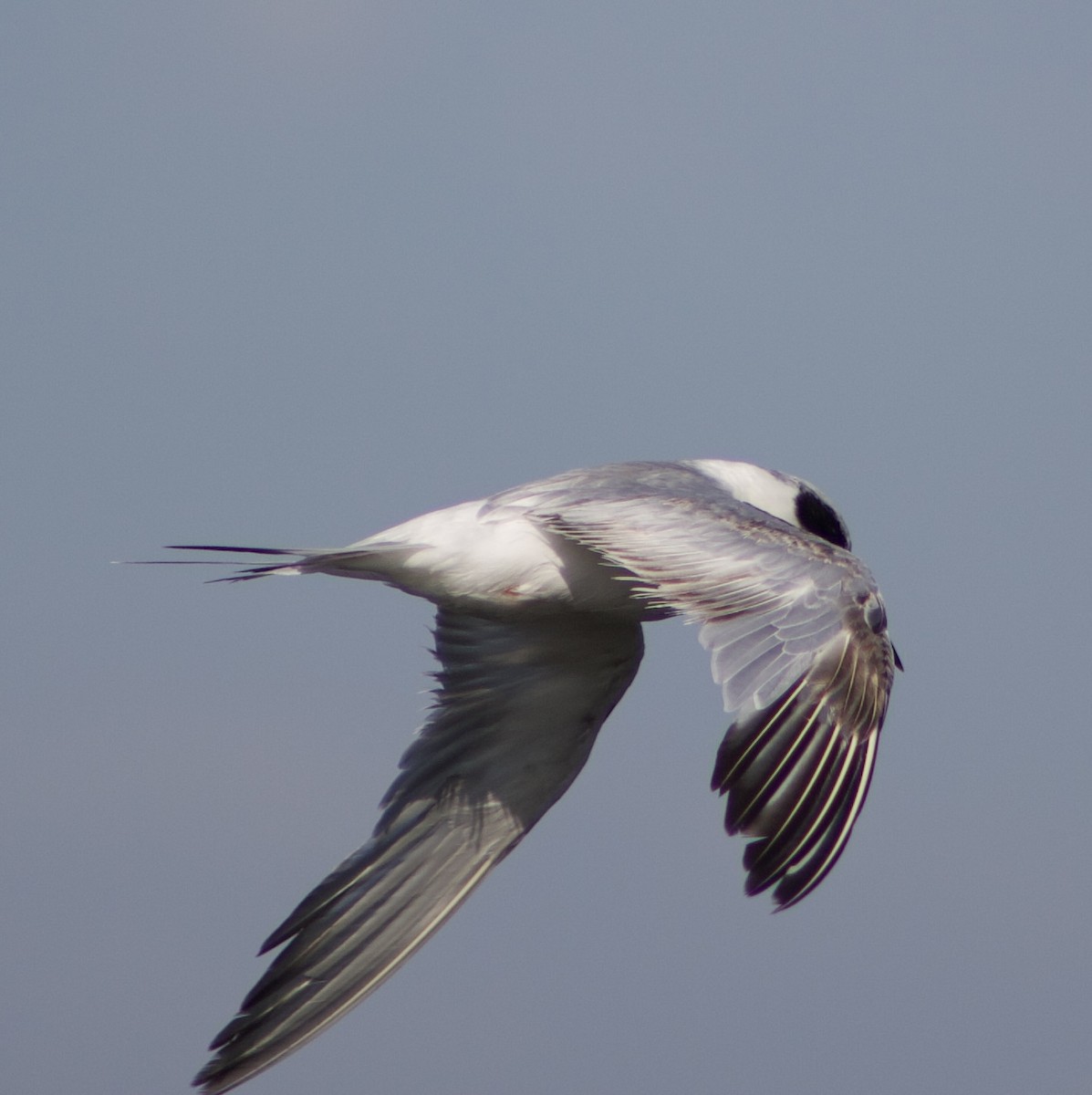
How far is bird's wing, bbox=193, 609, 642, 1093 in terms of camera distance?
7.06m

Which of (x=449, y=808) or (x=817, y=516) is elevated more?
(x=817, y=516)

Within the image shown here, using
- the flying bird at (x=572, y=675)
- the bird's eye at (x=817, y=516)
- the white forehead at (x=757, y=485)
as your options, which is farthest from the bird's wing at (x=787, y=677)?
the bird's eye at (x=817, y=516)

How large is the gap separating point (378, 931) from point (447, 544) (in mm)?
1742

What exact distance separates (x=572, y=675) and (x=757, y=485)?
4.30ft

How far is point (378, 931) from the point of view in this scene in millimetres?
7242

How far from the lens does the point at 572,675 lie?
26.3ft

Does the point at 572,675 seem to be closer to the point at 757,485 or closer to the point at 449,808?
the point at 449,808

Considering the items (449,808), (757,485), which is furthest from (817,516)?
(449,808)

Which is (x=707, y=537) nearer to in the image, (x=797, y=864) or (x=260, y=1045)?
(x=797, y=864)

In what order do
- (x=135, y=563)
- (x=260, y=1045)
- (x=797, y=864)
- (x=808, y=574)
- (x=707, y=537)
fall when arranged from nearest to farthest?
(x=797, y=864) → (x=808, y=574) → (x=707, y=537) → (x=135, y=563) → (x=260, y=1045)

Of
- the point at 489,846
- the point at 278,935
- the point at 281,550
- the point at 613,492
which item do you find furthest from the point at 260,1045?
the point at 613,492

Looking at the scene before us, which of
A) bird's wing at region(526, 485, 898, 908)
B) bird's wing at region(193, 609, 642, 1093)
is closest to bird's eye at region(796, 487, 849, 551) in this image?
bird's wing at region(193, 609, 642, 1093)

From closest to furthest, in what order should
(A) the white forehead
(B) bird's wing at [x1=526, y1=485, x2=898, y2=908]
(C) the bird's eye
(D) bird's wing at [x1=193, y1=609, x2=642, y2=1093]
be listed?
(B) bird's wing at [x1=526, y1=485, x2=898, y2=908], (D) bird's wing at [x1=193, y1=609, x2=642, y2=1093], (A) the white forehead, (C) the bird's eye

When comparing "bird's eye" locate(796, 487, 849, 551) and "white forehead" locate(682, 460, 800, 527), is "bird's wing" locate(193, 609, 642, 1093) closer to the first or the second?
"white forehead" locate(682, 460, 800, 527)
